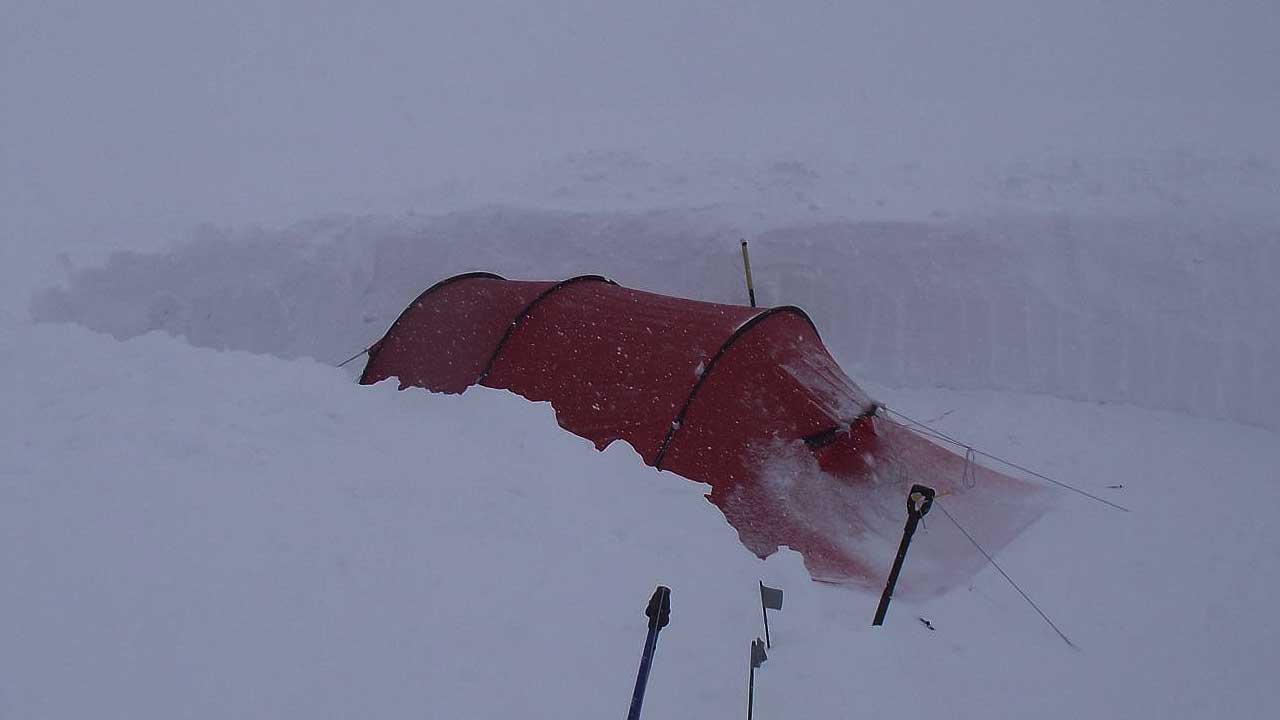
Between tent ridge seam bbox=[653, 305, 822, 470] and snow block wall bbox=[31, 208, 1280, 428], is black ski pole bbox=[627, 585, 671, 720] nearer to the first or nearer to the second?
tent ridge seam bbox=[653, 305, 822, 470]

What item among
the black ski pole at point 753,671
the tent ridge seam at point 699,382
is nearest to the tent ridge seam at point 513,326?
the tent ridge seam at point 699,382

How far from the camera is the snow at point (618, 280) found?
3.10 m

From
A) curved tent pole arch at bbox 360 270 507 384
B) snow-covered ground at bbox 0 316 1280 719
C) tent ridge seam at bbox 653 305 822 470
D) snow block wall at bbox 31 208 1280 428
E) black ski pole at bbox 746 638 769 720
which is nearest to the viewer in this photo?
snow-covered ground at bbox 0 316 1280 719

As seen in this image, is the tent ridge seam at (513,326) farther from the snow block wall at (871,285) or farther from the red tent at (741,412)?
the snow block wall at (871,285)

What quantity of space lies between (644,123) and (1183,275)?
684cm

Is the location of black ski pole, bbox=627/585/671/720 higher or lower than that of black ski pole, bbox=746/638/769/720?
higher

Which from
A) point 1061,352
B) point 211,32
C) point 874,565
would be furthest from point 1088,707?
point 211,32

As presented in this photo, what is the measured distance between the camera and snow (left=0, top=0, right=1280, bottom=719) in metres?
3.10

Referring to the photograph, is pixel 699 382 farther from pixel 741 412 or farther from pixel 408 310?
pixel 408 310

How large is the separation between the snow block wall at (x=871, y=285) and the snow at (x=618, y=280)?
0.12 ft

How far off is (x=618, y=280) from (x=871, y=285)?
2626 mm

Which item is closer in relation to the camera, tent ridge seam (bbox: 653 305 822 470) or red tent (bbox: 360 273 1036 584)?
red tent (bbox: 360 273 1036 584)

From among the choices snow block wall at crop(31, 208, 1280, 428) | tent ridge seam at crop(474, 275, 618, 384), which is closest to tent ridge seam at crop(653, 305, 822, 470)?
tent ridge seam at crop(474, 275, 618, 384)

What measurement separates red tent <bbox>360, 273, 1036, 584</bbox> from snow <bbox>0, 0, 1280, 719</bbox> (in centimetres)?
42
